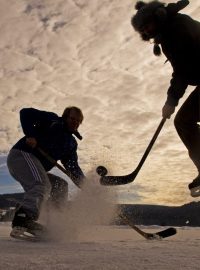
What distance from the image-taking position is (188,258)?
95.9 inches

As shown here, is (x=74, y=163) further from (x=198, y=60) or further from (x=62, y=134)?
(x=198, y=60)

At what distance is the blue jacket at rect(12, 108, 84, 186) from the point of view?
4.73m

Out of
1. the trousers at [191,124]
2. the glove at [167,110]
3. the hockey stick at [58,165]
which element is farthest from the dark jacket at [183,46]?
the hockey stick at [58,165]

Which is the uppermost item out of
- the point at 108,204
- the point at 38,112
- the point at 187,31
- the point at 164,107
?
the point at 187,31

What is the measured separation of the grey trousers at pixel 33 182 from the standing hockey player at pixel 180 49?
1635mm

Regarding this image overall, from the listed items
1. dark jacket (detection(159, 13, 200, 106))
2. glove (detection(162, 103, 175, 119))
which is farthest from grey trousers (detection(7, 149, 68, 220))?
dark jacket (detection(159, 13, 200, 106))

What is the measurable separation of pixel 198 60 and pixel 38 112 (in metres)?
1.98

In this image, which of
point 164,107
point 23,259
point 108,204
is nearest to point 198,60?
point 164,107

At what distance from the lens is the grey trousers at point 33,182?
4.36 metres

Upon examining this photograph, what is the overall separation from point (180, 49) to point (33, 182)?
7.09 ft

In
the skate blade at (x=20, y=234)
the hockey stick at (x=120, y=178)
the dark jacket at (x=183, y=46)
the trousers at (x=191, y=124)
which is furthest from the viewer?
Result: the hockey stick at (x=120, y=178)

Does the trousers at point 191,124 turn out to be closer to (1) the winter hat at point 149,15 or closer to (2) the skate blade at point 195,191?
(2) the skate blade at point 195,191

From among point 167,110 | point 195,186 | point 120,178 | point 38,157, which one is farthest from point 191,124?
point 38,157

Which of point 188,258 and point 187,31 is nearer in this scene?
point 188,258
